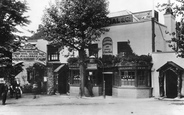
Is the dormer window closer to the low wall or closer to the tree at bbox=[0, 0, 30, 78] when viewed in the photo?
the tree at bbox=[0, 0, 30, 78]

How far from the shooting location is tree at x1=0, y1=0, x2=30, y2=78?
68.9 ft

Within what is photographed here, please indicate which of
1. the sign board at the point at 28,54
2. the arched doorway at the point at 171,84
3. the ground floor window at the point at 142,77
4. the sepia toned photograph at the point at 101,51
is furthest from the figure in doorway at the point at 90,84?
the arched doorway at the point at 171,84

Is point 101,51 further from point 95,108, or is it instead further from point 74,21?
point 95,108

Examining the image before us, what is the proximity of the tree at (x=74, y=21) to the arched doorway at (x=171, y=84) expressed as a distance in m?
7.31

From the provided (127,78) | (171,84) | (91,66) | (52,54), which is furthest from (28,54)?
(171,84)

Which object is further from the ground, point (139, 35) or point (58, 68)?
point (139, 35)

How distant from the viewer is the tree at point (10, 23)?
21.0m

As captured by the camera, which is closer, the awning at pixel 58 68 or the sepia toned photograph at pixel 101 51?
the sepia toned photograph at pixel 101 51

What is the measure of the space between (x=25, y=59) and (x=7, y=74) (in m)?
3.68

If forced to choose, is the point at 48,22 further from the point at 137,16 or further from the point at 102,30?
the point at 137,16

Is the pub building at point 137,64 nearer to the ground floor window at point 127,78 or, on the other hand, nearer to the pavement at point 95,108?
the ground floor window at point 127,78

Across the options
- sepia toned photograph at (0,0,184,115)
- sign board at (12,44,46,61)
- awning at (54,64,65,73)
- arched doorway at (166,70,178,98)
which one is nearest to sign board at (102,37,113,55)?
sepia toned photograph at (0,0,184,115)

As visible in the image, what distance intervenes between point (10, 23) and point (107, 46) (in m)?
9.67

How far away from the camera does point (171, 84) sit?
21094 mm
